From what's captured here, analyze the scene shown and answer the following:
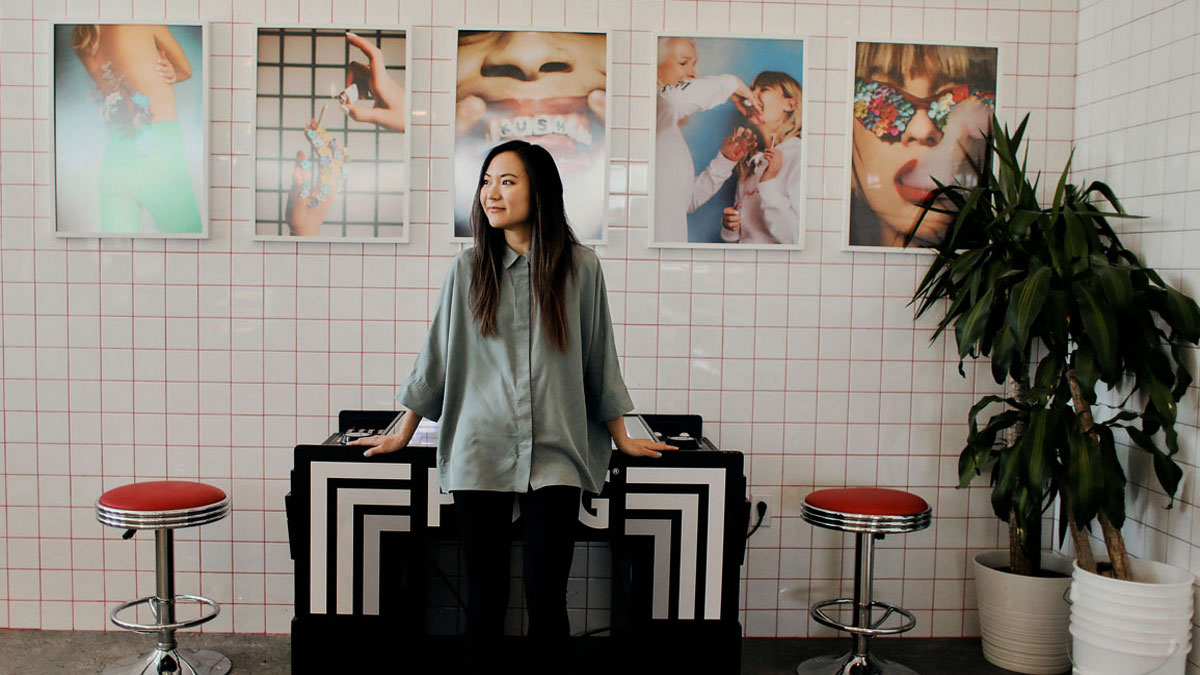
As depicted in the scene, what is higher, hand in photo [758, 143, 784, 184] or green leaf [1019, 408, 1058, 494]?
hand in photo [758, 143, 784, 184]

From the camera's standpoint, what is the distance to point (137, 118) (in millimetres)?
3369

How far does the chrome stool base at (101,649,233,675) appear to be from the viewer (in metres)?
3.12

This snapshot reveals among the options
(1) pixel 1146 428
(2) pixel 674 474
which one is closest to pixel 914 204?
(1) pixel 1146 428

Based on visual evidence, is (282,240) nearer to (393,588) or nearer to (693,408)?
(393,588)

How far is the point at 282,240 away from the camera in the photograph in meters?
3.41

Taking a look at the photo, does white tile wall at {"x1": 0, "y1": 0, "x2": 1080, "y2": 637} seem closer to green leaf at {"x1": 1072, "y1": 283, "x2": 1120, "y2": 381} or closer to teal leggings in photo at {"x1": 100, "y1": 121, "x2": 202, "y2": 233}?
teal leggings in photo at {"x1": 100, "y1": 121, "x2": 202, "y2": 233}

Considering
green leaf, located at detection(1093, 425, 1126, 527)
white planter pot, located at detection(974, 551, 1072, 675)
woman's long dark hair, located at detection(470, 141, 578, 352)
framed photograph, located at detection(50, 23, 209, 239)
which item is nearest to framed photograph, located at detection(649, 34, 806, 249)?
woman's long dark hair, located at detection(470, 141, 578, 352)

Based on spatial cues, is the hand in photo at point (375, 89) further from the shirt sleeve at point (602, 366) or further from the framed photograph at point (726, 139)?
the shirt sleeve at point (602, 366)

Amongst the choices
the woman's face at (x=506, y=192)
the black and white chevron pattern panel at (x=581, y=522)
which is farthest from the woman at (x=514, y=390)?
the black and white chevron pattern panel at (x=581, y=522)

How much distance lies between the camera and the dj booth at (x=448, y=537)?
287 cm

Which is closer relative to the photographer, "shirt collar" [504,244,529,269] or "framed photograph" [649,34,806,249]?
"shirt collar" [504,244,529,269]

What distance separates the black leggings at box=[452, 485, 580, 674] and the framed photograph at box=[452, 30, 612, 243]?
130cm

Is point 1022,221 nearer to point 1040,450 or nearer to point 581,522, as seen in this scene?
point 1040,450

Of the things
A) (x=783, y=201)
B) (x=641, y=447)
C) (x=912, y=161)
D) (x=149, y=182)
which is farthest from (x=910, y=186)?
(x=149, y=182)
